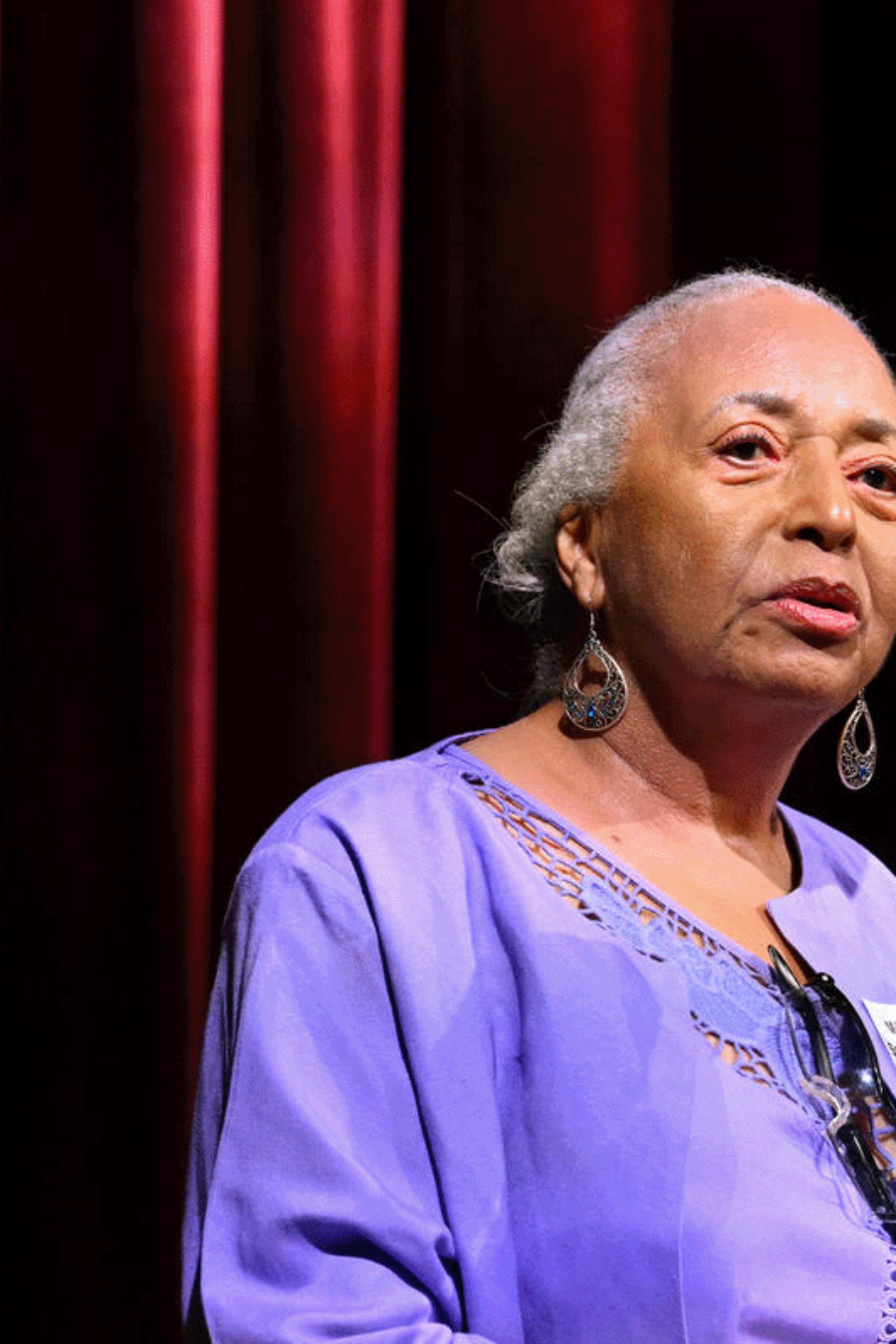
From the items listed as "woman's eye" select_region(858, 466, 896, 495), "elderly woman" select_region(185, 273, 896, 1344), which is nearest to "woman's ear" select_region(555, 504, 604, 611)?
"elderly woman" select_region(185, 273, 896, 1344)

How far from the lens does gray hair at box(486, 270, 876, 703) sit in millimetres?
1495

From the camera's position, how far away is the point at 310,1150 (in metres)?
1.10

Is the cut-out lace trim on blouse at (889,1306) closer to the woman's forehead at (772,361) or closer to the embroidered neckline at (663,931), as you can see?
the embroidered neckline at (663,931)

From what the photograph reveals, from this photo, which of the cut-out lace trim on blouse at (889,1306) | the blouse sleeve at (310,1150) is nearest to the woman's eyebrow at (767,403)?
the blouse sleeve at (310,1150)

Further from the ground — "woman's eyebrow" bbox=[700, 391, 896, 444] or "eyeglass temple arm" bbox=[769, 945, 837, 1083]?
"woman's eyebrow" bbox=[700, 391, 896, 444]

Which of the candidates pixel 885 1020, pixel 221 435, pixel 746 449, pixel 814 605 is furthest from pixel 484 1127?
pixel 221 435

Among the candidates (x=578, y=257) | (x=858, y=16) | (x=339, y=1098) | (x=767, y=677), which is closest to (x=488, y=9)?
(x=578, y=257)

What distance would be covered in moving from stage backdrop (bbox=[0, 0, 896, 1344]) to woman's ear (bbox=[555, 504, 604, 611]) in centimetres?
27

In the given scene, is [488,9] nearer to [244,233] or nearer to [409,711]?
[244,233]

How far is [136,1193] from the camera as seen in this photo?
1570 millimetres

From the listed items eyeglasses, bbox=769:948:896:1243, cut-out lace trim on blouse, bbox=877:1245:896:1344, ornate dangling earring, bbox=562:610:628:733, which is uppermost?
ornate dangling earring, bbox=562:610:628:733

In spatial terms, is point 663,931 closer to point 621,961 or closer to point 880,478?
point 621,961

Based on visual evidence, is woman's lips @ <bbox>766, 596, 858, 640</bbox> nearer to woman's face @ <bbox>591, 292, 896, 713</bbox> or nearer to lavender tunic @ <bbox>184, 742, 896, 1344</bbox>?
woman's face @ <bbox>591, 292, 896, 713</bbox>

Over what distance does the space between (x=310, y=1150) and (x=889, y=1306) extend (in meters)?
0.44
